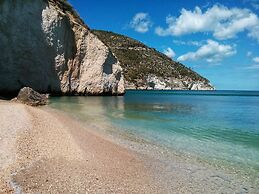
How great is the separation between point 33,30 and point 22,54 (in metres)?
3.29

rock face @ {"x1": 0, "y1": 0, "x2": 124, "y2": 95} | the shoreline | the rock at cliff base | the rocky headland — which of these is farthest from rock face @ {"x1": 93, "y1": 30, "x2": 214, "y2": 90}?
the shoreline

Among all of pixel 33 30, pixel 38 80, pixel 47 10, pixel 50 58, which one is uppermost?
pixel 47 10

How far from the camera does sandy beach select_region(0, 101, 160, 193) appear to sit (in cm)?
721

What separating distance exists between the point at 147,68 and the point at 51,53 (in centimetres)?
10843

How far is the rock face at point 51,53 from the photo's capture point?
123ft

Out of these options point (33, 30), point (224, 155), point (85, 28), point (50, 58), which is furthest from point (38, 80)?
point (224, 155)

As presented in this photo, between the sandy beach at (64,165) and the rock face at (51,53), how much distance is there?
2728 centimetres

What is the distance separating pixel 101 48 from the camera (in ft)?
170

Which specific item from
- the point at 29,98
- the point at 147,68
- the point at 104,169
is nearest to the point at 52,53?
the point at 29,98

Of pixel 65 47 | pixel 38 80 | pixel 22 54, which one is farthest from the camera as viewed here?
pixel 65 47

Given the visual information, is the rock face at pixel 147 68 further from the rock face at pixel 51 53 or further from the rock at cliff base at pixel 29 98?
the rock at cliff base at pixel 29 98

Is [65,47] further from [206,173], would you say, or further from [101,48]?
[206,173]

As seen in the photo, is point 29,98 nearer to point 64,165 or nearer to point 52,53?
point 52,53

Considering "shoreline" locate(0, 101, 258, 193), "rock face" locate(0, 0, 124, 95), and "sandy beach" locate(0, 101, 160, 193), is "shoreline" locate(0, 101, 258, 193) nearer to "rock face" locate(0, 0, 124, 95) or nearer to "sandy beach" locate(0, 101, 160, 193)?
"sandy beach" locate(0, 101, 160, 193)
